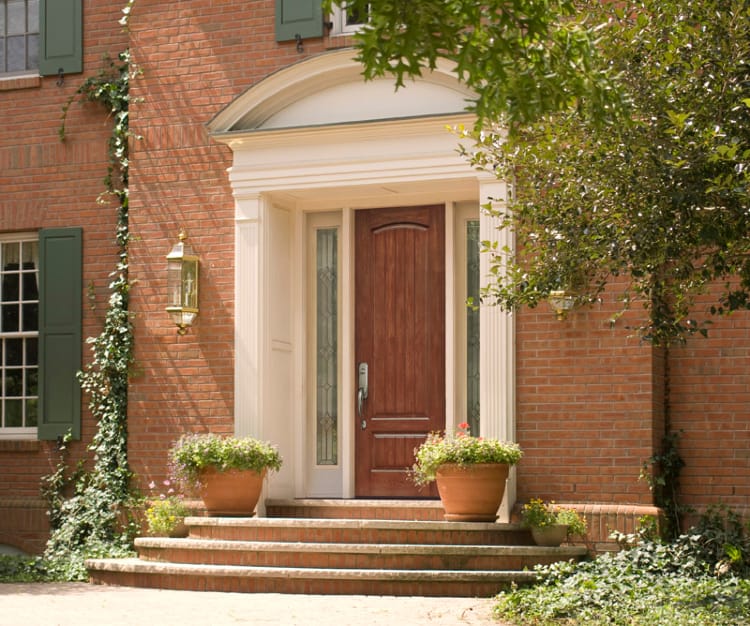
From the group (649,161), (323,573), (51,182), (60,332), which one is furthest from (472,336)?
(51,182)

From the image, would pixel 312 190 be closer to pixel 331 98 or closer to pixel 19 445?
pixel 331 98

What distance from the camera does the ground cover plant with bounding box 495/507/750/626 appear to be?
25.7ft

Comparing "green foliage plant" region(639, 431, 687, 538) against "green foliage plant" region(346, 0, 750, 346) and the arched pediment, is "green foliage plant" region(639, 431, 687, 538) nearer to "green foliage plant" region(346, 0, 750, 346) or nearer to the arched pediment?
"green foliage plant" region(346, 0, 750, 346)

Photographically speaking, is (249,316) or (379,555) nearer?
(379,555)

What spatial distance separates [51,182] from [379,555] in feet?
16.6

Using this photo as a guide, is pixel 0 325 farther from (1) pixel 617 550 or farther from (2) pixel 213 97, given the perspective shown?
(1) pixel 617 550

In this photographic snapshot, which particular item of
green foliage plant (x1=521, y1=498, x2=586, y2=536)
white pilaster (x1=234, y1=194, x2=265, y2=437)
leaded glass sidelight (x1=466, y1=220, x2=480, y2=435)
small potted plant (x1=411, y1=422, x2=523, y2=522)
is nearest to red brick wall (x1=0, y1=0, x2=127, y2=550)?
white pilaster (x1=234, y1=194, x2=265, y2=437)

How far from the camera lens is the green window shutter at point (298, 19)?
10711 mm

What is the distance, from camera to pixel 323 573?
9047 mm

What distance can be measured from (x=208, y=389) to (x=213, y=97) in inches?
97.2

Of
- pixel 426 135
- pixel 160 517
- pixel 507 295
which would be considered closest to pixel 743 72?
pixel 507 295

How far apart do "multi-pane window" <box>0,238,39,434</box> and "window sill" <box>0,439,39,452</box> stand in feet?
0.70

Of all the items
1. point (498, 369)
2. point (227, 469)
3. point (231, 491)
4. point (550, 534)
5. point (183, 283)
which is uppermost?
point (183, 283)

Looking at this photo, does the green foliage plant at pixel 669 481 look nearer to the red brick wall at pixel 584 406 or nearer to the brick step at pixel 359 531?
the red brick wall at pixel 584 406
